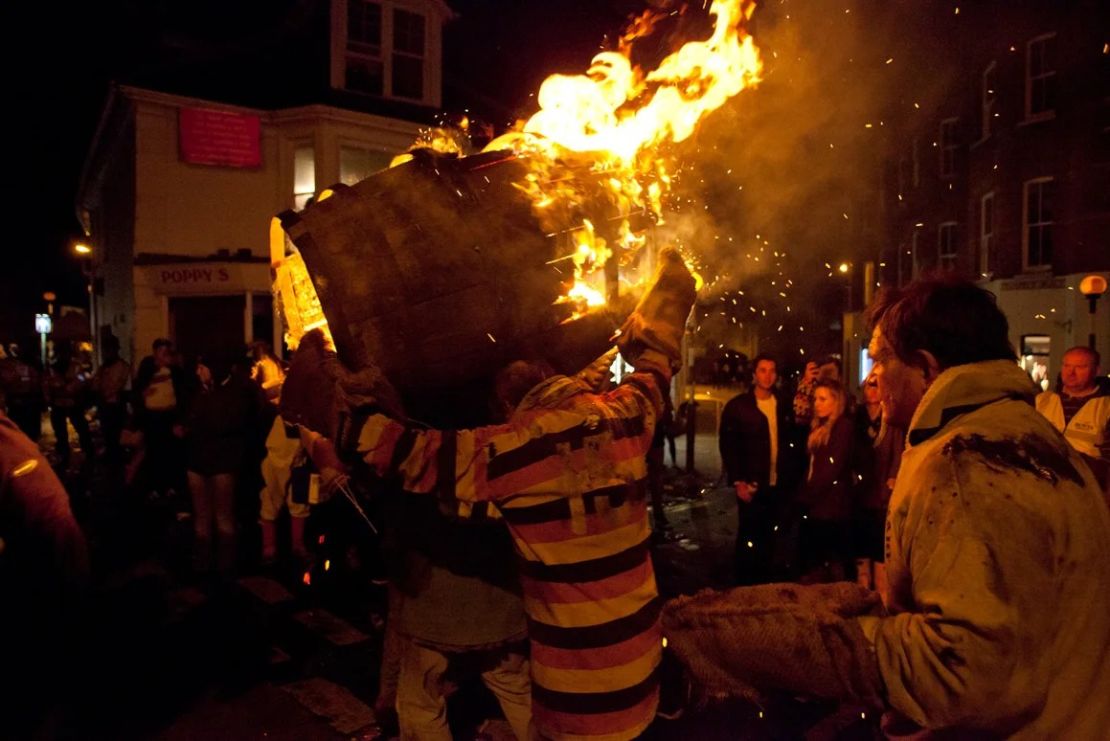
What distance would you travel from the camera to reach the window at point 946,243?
25938 mm

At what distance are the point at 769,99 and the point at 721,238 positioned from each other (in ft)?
7.69

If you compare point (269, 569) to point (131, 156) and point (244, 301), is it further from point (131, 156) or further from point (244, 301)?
point (131, 156)

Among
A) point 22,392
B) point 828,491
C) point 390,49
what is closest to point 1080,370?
point 828,491

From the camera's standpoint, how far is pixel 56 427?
505 inches

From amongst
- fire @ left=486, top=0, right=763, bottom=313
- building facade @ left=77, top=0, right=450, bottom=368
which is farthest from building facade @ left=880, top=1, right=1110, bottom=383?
fire @ left=486, top=0, right=763, bottom=313

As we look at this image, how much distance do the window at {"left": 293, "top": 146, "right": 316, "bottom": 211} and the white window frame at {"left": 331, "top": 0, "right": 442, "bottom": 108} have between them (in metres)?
1.58

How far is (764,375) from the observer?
20.6 feet

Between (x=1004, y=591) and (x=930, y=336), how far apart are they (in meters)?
0.71

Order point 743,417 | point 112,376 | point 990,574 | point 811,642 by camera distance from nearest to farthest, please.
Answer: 1. point 990,574
2. point 811,642
3. point 743,417
4. point 112,376

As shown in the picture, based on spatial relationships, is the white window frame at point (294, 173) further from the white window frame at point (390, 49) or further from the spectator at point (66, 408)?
the spectator at point (66, 408)

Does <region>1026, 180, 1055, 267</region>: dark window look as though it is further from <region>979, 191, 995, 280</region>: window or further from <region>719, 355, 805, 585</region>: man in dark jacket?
<region>719, 355, 805, 585</region>: man in dark jacket

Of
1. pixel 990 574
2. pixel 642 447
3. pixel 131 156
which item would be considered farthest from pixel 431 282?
pixel 131 156

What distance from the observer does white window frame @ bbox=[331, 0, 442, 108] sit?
1498 cm

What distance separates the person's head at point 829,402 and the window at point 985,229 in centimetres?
2012
